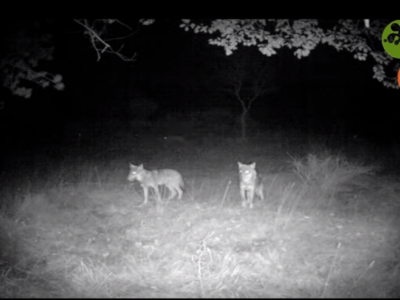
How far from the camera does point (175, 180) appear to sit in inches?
287

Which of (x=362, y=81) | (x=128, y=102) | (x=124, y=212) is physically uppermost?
(x=362, y=81)

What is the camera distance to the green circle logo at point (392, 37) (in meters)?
5.05

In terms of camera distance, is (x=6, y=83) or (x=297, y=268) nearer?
(x=297, y=268)

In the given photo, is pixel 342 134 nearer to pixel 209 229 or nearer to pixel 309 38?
pixel 309 38

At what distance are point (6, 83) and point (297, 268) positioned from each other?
5069 mm

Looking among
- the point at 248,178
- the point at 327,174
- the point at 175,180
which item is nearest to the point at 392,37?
the point at 248,178

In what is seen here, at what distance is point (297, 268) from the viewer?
4398mm

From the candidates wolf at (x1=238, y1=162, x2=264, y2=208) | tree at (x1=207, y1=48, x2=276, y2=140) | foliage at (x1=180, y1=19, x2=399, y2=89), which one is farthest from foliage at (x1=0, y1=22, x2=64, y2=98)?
tree at (x1=207, y1=48, x2=276, y2=140)

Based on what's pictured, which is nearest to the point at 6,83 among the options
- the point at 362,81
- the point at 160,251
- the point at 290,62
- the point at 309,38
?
the point at 160,251

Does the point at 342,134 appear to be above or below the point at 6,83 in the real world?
below

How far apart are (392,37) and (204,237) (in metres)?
4.21

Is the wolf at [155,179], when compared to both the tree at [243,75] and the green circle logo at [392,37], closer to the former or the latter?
the green circle logo at [392,37]

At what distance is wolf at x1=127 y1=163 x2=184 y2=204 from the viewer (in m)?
7.05

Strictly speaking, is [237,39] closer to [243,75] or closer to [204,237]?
[204,237]
